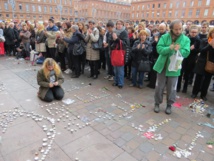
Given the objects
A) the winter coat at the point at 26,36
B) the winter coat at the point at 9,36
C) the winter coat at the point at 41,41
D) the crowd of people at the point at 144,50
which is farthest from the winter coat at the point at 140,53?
the winter coat at the point at 9,36

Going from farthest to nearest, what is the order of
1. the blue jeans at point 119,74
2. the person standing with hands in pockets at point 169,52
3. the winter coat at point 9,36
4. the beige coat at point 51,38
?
1. the winter coat at point 9,36
2. the beige coat at point 51,38
3. the blue jeans at point 119,74
4. the person standing with hands in pockets at point 169,52

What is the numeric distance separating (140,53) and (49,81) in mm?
2843

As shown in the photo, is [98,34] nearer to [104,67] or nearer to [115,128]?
[104,67]

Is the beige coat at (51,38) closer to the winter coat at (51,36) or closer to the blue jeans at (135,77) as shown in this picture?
the winter coat at (51,36)

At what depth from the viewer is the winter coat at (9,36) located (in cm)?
963

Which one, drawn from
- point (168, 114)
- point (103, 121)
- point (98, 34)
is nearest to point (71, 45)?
point (98, 34)

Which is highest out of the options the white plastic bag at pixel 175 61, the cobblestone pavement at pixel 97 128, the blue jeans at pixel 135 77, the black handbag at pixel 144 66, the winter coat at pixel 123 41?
the winter coat at pixel 123 41

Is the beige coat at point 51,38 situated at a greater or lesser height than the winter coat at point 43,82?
greater

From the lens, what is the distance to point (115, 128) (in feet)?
11.0

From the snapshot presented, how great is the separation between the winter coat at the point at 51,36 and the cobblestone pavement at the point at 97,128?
3.10 metres

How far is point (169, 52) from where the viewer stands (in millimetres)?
3391

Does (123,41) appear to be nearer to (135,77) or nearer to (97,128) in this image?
(135,77)

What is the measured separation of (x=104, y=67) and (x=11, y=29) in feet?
20.4

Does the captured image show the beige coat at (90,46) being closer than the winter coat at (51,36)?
Yes
